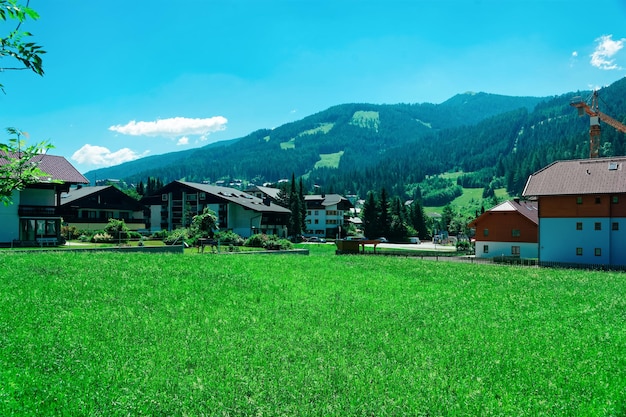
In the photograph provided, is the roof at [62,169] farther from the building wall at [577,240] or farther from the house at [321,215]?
the house at [321,215]

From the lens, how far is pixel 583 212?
44.4 meters

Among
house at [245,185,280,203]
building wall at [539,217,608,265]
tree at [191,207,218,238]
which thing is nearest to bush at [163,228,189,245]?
tree at [191,207,218,238]

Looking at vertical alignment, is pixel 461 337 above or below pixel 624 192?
below

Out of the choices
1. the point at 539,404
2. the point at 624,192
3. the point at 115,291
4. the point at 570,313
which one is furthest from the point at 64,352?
the point at 624,192

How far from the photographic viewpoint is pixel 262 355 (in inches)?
466

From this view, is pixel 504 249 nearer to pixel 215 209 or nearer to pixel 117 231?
pixel 117 231

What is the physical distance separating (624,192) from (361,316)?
3710cm

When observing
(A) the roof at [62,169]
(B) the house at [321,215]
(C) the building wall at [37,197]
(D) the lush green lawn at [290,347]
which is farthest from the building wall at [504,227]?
(B) the house at [321,215]

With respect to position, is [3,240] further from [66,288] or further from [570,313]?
[570,313]

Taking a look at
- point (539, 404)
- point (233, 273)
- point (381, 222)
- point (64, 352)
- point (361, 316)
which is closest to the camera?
point (539, 404)

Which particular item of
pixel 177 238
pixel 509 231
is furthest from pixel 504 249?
pixel 177 238

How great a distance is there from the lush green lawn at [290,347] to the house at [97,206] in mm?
50418

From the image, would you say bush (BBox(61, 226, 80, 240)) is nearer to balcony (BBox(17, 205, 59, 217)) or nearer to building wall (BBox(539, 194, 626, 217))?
balcony (BBox(17, 205, 59, 217))

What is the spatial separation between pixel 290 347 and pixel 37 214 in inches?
1644
